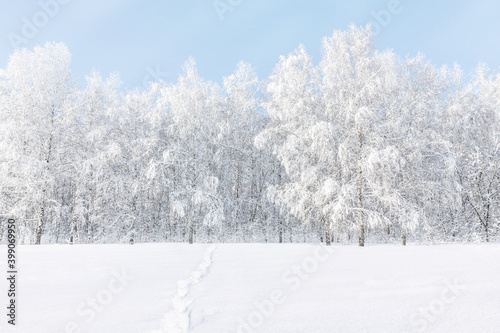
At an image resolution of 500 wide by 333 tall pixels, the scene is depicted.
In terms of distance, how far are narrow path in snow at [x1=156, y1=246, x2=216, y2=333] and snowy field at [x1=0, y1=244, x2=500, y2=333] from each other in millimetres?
17

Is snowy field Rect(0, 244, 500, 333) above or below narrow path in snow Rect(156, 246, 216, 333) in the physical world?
above

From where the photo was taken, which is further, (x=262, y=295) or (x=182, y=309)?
(x=262, y=295)

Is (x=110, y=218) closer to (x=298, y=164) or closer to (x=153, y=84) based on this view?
(x=153, y=84)

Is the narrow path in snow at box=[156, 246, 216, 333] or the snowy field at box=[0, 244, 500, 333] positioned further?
the narrow path in snow at box=[156, 246, 216, 333]

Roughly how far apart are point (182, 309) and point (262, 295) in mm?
1422

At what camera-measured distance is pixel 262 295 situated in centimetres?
511

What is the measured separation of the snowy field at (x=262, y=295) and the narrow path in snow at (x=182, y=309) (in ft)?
0.06

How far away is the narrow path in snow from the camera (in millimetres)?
4030

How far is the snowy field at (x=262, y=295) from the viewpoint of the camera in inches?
154

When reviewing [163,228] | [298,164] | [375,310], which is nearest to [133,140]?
[163,228]

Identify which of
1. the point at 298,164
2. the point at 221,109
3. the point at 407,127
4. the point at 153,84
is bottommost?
the point at 298,164

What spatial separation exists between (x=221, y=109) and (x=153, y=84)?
17.2 ft

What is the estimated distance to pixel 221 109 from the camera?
20750mm

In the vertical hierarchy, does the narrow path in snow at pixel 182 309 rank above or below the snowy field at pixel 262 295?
below
